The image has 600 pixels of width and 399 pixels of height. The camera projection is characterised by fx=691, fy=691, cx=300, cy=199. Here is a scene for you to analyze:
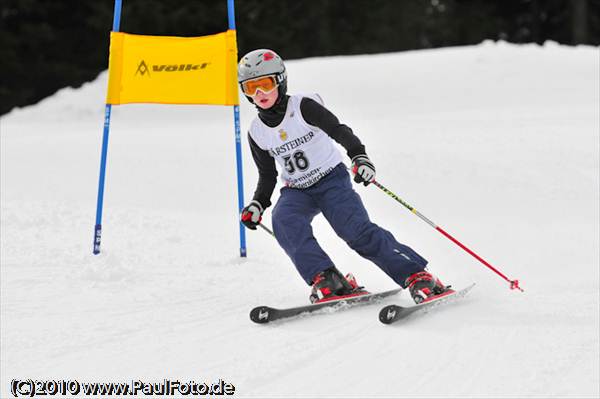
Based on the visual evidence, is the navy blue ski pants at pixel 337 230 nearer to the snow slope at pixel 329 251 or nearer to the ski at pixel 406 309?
the ski at pixel 406 309

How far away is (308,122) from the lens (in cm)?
465

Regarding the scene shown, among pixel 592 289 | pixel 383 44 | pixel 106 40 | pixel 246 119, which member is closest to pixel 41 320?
pixel 592 289

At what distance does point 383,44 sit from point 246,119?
21.8 m

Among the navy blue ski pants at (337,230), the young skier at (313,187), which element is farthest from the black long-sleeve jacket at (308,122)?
the navy blue ski pants at (337,230)

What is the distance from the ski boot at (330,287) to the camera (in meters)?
4.41

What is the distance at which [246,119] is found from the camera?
11.7 metres

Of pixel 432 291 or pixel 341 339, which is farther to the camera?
pixel 432 291

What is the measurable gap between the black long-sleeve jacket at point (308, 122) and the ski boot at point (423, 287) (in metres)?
0.88

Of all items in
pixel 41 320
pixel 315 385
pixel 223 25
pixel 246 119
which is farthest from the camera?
pixel 223 25

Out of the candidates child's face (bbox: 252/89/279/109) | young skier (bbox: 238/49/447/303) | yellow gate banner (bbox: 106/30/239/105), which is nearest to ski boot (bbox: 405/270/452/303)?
young skier (bbox: 238/49/447/303)

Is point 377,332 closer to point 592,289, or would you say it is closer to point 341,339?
point 341,339

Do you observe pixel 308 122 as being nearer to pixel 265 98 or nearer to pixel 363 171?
pixel 265 98

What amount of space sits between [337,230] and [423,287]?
689 mm

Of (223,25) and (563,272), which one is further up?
(223,25)
